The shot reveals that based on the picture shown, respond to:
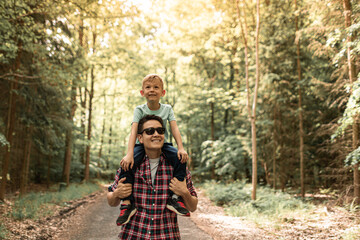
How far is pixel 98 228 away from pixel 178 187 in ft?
21.1

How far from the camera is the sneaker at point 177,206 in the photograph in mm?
2216

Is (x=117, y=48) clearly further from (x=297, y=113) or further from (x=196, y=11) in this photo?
(x=297, y=113)

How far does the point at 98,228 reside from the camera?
25.0ft

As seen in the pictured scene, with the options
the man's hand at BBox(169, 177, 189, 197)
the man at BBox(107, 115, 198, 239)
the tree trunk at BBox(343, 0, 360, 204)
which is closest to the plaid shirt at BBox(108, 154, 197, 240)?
the man at BBox(107, 115, 198, 239)

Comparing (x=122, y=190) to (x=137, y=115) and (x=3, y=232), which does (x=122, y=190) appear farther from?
(x=3, y=232)

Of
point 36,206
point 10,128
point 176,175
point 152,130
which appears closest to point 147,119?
point 152,130

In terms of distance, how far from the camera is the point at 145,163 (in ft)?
8.13

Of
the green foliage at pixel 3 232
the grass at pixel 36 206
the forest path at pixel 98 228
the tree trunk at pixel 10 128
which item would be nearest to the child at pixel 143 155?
the forest path at pixel 98 228

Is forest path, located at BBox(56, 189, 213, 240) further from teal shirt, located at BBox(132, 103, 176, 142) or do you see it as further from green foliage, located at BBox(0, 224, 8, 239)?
teal shirt, located at BBox(132, 103, 176, 142)

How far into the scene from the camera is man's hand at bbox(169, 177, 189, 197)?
89.3 inches

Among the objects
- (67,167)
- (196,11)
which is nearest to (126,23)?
(196,11)

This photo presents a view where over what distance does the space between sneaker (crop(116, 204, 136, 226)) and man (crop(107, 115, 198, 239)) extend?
7 centimetres

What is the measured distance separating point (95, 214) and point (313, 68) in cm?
1304

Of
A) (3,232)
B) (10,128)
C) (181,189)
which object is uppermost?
(10,128)
